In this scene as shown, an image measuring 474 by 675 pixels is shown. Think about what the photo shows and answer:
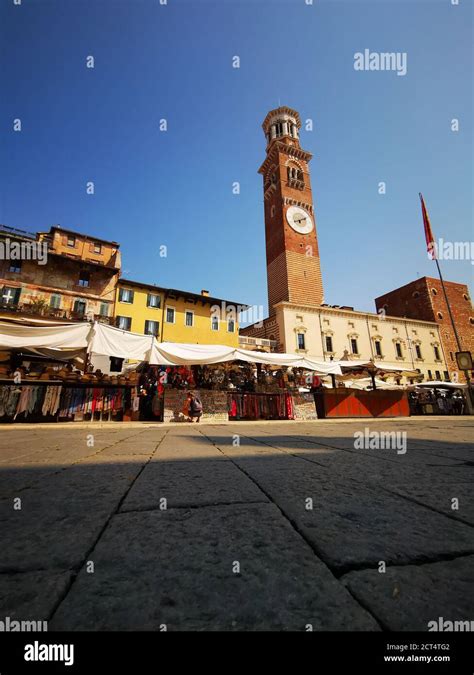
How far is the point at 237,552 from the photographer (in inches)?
38.0

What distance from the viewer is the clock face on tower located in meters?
33.4

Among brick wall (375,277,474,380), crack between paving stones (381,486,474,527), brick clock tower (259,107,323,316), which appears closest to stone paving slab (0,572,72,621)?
crack between paving stones (381,486,474,527)

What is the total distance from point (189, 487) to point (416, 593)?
1352mm

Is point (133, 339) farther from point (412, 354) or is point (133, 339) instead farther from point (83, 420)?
point (412, 354)

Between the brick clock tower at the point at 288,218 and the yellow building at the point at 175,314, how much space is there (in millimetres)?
5729

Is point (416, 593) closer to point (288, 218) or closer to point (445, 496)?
point (445, 496)

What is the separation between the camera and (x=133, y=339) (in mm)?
9766

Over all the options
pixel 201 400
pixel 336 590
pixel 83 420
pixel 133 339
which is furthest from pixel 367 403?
pixel 336 590

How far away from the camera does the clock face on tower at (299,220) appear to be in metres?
33.4

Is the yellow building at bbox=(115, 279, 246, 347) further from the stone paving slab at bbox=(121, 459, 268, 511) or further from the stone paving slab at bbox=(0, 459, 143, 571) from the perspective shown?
the stone paving slab at bbox=(0, 459, 143, 571)

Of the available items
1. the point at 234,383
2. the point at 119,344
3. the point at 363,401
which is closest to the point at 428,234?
the point at 363,401

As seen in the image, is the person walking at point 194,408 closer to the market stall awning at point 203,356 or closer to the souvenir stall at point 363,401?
the market stall awning at point 203,356

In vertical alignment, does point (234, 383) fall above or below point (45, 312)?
below
